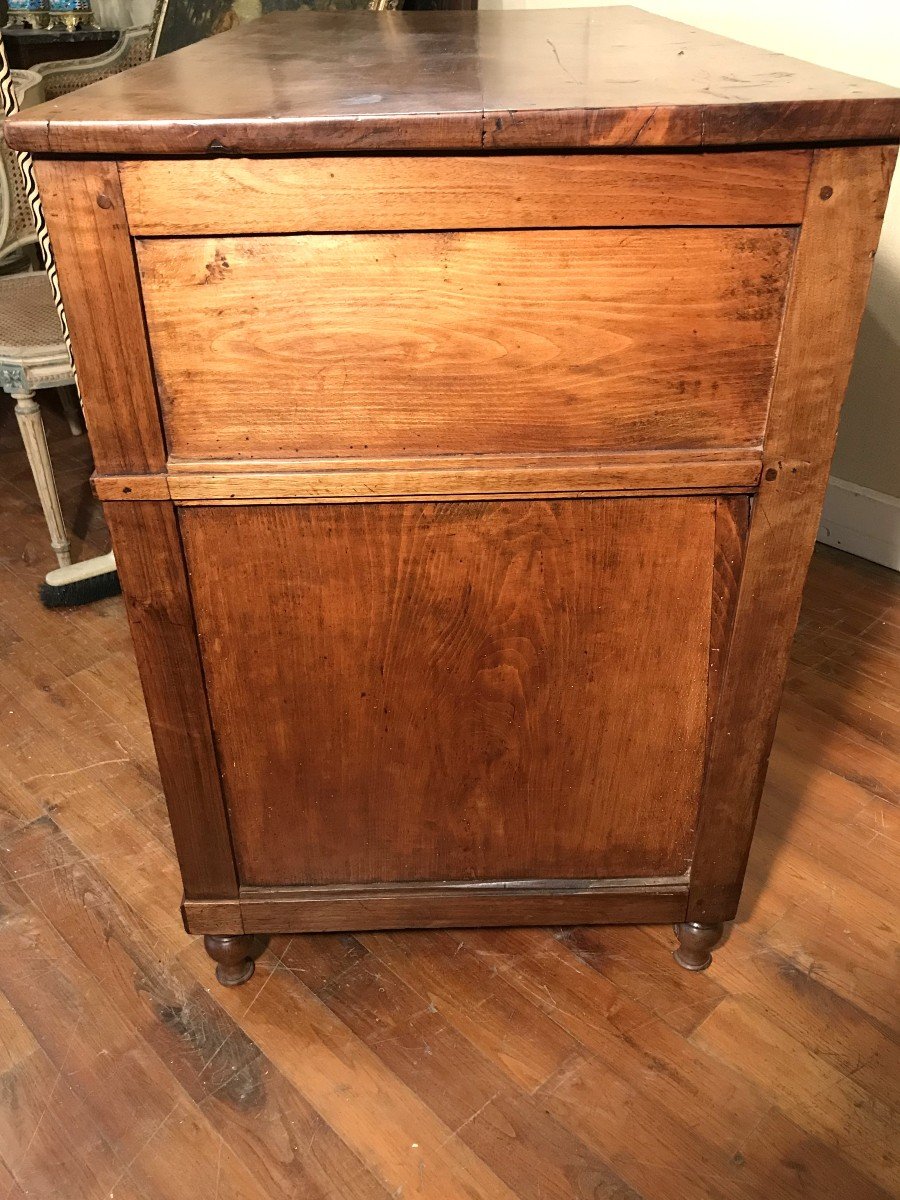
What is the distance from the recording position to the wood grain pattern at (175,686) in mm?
812

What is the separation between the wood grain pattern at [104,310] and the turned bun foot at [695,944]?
0.77 metres

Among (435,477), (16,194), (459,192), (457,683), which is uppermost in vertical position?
(459,192)

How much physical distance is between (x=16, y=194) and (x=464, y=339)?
1.77 m

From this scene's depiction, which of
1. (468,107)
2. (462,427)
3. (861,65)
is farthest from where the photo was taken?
(861,65)

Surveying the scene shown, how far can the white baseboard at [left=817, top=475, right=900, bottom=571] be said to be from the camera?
71.6 inches

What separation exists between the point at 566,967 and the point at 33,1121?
592 mm

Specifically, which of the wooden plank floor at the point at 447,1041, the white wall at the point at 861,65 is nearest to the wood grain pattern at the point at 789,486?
the wooden plank floor at the point at 447,1041

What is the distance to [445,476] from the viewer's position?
79 centimetres

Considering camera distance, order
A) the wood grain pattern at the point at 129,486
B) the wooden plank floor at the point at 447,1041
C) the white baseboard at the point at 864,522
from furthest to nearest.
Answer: the white baseboard at the point at 864,522 < the wooden plank floor at the point at 447,1041 < the wood grain pattern at the point at 129,486

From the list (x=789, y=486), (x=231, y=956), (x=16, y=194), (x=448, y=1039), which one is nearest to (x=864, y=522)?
(x=789, y=486)

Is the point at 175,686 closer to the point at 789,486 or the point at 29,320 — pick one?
the point at 789,486

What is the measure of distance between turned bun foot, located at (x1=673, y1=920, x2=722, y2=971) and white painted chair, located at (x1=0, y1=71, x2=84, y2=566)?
1.29 meters

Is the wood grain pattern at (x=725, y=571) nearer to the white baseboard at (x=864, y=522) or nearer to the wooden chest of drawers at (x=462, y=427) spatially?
the wooden chest of drawers at (x=462, y=427)

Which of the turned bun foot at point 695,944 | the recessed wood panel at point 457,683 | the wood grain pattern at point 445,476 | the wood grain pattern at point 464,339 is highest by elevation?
the wood grain pattern at point 464,339
